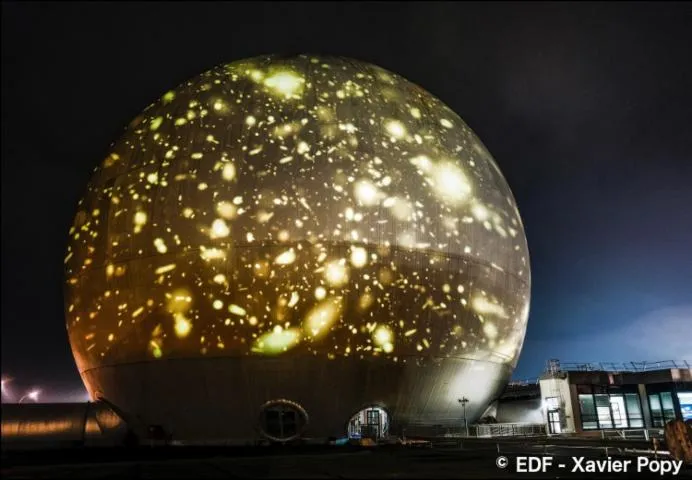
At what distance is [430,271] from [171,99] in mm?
11571

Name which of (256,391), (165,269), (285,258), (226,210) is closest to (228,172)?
(226,210)

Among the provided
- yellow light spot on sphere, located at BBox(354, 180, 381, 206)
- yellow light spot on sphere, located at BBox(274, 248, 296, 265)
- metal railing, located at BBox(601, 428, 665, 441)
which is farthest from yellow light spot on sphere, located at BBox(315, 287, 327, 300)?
metal railing, located at BBox(601, 428, 665, 441)

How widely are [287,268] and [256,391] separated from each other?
3.75m

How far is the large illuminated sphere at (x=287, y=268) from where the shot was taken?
637 inches

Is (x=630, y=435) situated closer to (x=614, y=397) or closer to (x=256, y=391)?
(x=614, y=397)

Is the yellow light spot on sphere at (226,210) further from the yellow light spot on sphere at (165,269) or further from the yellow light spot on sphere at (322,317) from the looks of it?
the yellow light spot on sphere at (322,317)

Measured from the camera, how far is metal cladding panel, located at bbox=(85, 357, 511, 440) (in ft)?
53.1

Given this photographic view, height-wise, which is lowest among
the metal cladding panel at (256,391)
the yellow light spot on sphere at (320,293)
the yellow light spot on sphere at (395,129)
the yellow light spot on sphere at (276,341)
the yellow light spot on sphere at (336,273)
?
the metal cladding panel at (256,391)

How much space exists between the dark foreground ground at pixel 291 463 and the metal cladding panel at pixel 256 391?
3.96ft

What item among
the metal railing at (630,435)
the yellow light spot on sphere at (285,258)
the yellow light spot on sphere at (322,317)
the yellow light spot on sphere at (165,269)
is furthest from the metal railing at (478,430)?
the yellow light spot on sphere at (165,269)

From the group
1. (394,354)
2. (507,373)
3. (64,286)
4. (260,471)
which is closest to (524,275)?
(507,373)

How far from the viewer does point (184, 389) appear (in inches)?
653

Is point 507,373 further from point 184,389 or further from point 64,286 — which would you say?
point 64,286

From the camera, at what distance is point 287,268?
1611 cm
